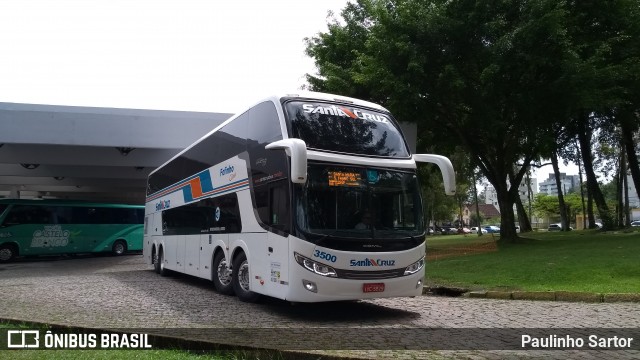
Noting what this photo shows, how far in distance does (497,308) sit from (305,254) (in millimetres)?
3996

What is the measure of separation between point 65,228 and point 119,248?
3607 millimetres

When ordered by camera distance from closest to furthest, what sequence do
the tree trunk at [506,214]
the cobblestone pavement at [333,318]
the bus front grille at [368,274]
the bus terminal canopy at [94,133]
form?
the cobblestone pavement at [333,318]
the bus front grille at [368,274]
the bus terminal canopy at [94,133]
the tree trunk at [506,214]

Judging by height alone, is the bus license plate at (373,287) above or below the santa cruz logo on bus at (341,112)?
below

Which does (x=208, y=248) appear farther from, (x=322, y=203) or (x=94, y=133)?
(x=94, y=133)

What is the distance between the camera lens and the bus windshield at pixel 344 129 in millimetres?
9016

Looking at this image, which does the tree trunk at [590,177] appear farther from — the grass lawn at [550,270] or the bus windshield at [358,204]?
the bus windshield at [358,204]

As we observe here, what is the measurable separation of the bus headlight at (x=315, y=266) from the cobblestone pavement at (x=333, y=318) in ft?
2.69

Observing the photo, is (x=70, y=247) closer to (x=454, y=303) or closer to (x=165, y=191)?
(x=165, y=191)

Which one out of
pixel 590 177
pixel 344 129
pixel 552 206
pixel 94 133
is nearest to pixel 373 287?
pixel 344 129

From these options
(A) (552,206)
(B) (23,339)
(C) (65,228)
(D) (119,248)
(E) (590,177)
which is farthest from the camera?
(A) (552,206)

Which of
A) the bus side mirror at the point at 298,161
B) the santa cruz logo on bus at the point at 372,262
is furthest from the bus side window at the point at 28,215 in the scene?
the santa cruz logo on bus at the point at 372,262

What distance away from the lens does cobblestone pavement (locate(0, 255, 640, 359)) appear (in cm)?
668

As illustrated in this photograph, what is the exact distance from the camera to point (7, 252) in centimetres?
2520

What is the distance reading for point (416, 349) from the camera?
21.0ft
